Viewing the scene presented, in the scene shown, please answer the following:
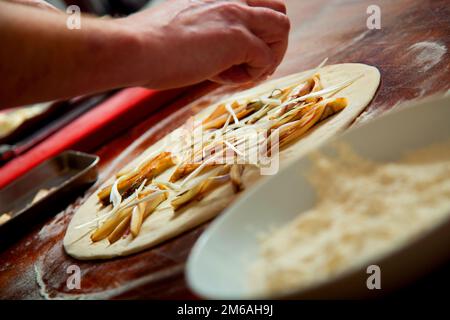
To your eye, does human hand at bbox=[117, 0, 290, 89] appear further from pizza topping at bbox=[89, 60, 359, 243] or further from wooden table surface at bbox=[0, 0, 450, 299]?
wooden table surface at bbox=[0, 0, 450, 299]

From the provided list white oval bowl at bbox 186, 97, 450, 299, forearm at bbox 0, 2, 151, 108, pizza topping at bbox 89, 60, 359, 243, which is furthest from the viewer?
pizza topping at bbox 89, 60, 359, 243

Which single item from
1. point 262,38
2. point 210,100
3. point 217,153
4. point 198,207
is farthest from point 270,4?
point 210,100

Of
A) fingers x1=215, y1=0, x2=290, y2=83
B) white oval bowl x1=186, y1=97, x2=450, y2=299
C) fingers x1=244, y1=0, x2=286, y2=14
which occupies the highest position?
fingers x1=244, y1=0, x2=286, y2=14

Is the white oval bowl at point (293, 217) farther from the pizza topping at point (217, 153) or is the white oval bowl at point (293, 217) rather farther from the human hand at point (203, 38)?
the human hand at point (203, 38)

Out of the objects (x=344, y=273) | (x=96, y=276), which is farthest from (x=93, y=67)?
(x=344, y=273)

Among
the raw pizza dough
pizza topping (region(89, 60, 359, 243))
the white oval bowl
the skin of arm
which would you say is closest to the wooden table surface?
the raw pizza dough

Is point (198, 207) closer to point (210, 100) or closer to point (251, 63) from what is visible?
point (251, 63)

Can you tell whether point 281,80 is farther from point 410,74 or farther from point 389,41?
point 410,74
